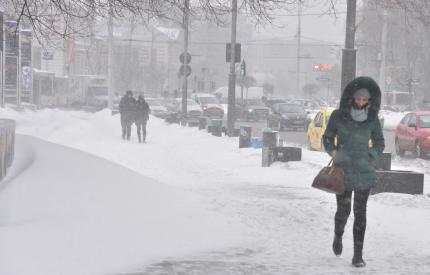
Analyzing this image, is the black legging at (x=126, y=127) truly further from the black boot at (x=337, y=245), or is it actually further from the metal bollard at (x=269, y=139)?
the black boot at (x=337, y=245)

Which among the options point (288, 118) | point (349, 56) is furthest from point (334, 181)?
point (288, 118)

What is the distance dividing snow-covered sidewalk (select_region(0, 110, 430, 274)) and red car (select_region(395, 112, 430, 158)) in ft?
4.53

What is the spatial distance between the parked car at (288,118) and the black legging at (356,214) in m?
33.0

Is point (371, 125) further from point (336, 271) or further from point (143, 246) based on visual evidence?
point (143, 246)

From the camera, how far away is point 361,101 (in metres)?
7.37

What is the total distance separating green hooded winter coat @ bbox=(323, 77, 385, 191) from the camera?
7371 millimetres

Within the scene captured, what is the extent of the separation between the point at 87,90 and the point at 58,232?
179ft

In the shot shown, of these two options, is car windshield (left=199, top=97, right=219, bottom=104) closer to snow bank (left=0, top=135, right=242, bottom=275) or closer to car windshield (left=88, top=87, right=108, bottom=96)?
car windshield (left=88, top=87, right=108, bottom=96)

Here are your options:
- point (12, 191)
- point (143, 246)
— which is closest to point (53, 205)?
point (12, 191)

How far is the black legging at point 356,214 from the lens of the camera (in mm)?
7449

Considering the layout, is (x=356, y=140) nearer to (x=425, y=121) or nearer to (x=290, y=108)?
(x=425, y=121)

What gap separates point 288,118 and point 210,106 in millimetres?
13800

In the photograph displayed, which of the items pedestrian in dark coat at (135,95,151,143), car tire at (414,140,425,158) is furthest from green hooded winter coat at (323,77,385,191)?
pedestrian in dark coat at (135,95,151,143)

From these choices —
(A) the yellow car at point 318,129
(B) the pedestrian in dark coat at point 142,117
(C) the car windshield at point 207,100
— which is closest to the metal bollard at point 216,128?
(B) the pedestrian in dark coat at point 142,117
